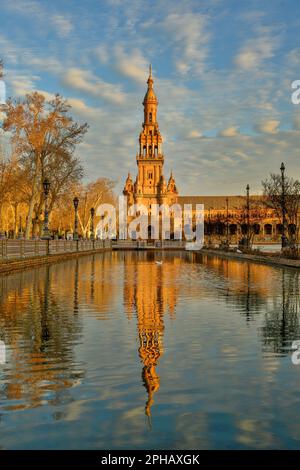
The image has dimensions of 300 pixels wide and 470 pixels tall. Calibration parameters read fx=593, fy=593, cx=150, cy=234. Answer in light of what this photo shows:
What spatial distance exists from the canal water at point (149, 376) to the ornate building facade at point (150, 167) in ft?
533

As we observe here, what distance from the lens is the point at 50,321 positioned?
12.2 meters

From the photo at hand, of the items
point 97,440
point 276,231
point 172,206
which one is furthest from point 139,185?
point 97,440

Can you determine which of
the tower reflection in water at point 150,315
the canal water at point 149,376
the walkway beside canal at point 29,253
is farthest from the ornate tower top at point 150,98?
the canal water at point 149,376

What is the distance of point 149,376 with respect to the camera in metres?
7.45

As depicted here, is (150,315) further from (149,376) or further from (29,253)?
(29,253)

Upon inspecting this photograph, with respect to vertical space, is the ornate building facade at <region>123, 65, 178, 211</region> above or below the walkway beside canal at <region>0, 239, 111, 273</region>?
above

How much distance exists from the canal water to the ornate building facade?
162498 millimetres

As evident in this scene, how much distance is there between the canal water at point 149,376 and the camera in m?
5.24

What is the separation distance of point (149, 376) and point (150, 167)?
568ft

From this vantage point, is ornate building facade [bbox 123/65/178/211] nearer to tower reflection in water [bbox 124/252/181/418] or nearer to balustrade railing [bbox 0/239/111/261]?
balustrade railing [bbox 0/239/111/261]

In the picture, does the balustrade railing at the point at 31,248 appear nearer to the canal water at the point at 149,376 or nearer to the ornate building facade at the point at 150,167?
the canal water at the point at 149,376

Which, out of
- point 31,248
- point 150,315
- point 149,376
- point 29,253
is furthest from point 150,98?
point 149,376

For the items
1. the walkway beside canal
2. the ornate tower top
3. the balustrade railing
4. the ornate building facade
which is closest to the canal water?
the walkway beside canal

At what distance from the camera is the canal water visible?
5.24 meters
